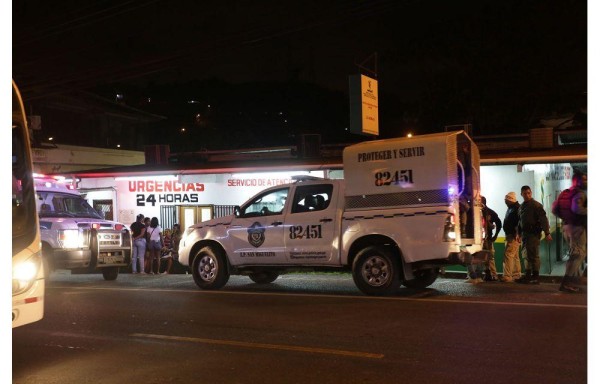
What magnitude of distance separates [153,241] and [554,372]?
13.6 meters

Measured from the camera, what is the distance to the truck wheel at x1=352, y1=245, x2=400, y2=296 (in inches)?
437

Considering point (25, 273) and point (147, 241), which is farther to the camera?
point (147, 241)

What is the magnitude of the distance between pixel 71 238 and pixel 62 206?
1.10 m

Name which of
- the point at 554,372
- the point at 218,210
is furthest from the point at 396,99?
the point at 554,372

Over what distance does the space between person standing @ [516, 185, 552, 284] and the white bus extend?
954cm

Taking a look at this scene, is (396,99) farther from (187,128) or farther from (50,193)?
(50,193)

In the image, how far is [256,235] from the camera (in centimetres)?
1266

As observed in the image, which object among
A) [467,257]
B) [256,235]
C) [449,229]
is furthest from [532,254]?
[256,235]

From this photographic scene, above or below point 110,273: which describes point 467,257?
above

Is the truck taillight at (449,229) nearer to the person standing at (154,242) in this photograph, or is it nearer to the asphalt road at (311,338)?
the asphalt road at (311,338)

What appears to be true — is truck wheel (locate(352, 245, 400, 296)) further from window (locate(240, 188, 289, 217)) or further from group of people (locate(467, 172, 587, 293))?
group of people (locate(467, 172, 587, 293))

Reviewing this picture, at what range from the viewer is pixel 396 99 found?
Result: 1594 inches

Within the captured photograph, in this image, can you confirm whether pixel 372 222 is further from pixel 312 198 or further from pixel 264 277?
pixel 264 277

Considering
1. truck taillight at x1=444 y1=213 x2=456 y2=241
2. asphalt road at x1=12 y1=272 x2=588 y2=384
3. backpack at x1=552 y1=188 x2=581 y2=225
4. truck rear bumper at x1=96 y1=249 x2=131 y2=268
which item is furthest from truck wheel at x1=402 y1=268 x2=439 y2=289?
truck rear bumper at x1=96 y1=249 x2=131 y2=268
